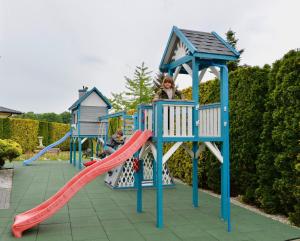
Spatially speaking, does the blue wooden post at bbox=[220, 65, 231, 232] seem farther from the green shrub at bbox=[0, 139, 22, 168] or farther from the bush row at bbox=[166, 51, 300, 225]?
the green shrub at bbox=[0, 139, 22, 168]

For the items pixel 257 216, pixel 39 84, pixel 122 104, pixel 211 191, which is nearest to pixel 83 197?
pixel 211 191

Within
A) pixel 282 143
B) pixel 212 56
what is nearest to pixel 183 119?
pixel 212 56

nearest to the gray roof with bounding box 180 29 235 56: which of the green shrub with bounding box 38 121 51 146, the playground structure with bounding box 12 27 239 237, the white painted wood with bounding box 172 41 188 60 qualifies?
the playground structure with bounding box 12 27 239 237

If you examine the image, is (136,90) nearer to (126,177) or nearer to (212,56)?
(126,177)

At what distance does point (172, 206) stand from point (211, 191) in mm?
2323

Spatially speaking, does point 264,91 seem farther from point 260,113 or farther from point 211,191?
point 211,191

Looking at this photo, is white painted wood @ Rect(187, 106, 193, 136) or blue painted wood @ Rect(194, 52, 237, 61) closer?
blue painted wood @ Rect(194, 52, 237, 61)

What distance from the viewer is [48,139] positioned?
25891 millimetres

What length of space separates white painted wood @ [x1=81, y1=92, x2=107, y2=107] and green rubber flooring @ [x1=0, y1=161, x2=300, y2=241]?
680cm

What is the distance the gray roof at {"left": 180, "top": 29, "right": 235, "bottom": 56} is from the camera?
5988 millimetres

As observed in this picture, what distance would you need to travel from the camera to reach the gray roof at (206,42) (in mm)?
5988

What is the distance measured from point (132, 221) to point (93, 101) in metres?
9.95

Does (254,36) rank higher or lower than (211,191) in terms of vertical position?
higher

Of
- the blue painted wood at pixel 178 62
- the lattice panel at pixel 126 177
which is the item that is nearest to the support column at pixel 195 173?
the blue painted wood at pixel 178 62
